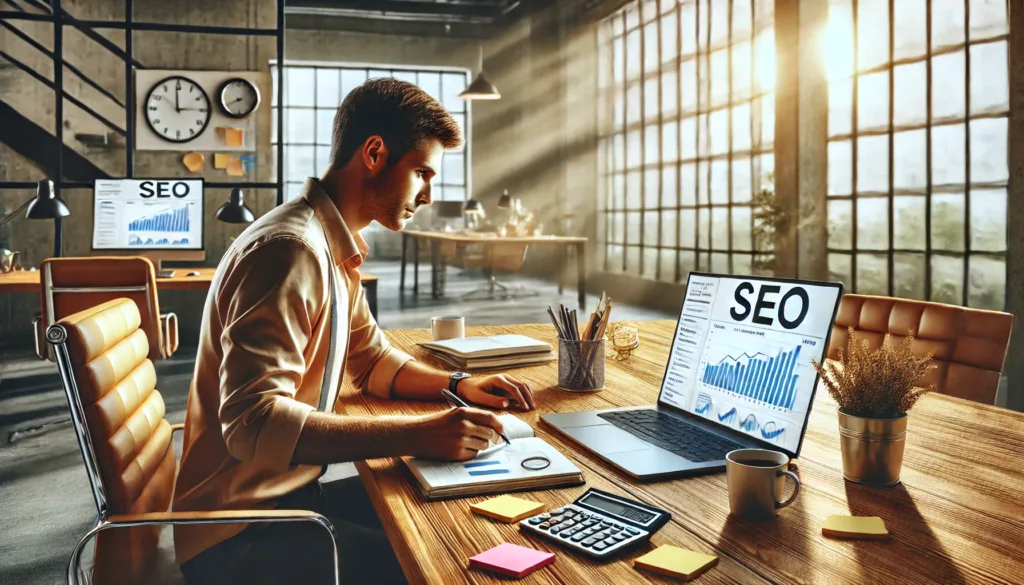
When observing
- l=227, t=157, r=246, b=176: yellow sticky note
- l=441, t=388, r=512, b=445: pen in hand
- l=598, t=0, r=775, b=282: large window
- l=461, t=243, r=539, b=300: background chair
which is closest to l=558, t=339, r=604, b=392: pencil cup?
l=441, t=388, r=512, b=445: pen in hand

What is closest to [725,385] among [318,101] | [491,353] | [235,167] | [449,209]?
[491,353]

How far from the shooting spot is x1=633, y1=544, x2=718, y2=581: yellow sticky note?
0.73 meters

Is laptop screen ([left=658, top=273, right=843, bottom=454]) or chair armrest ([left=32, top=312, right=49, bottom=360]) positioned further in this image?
chair armrest ([left=32, top=312, right=49, bottom=360])

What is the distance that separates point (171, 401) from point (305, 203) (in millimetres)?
3448

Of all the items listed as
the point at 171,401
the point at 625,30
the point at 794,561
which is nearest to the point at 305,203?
the point at 794,561

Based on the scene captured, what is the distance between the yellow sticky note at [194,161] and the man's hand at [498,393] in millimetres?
6262

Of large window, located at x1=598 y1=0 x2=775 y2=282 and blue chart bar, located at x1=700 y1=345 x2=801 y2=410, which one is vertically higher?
large window, located at x1=598 y1=0 x2=775 y2=282

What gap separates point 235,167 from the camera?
677 centimetres

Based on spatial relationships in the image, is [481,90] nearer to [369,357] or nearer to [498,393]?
[369,357]

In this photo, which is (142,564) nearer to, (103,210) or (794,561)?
(794,561)

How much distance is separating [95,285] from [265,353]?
299cm

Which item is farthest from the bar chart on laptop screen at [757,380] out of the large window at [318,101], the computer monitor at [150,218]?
the large window at [318,101]

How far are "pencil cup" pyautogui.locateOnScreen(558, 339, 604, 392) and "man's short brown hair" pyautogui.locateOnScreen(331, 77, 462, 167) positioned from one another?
0.49 m

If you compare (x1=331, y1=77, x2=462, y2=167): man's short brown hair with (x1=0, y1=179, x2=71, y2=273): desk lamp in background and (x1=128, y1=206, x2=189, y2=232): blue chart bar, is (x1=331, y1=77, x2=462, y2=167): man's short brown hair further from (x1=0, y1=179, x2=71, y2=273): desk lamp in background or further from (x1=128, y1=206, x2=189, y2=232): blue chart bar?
(x1=0, y1=179, x2=71, y2=273): desk lamp in background
